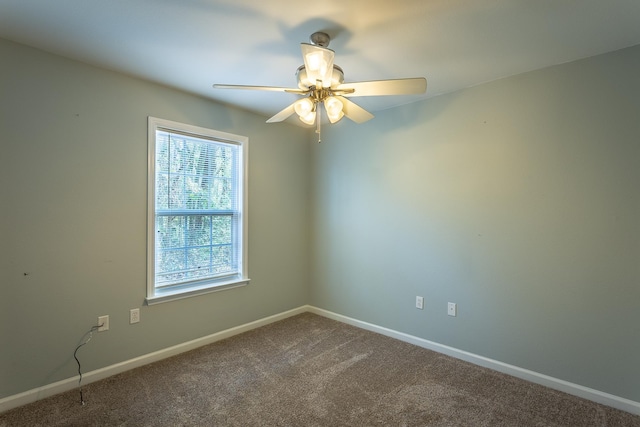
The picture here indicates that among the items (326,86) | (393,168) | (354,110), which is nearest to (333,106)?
(326,86)

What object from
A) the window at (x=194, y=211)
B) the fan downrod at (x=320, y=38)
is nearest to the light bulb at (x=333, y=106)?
the fan downrod at (x=320, y=38)

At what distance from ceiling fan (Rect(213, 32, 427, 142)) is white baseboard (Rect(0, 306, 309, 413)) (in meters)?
2.26

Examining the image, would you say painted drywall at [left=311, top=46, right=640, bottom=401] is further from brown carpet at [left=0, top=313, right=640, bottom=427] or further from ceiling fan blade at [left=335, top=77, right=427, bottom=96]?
ceiling fan blade at [left=335, top=77, right=427, bottom=96]

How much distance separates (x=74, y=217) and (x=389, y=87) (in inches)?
92.5

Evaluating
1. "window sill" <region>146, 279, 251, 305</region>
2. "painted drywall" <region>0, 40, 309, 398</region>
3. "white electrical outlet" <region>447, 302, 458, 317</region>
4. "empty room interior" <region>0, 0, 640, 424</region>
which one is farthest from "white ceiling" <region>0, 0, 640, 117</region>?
"white electrical outlet" <region>447, 302, 458, 317</region>

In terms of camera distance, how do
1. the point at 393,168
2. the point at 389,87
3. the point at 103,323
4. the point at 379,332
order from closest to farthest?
the point at 389,87, the point at 103,323, the point at 393,168, the point at 379,332

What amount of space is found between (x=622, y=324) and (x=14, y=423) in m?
3.86

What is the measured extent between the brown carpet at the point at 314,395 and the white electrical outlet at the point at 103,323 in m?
0.37

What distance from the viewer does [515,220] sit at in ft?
8.29

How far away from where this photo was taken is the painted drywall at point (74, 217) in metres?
2.08

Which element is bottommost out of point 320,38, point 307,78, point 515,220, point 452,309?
point 452,309

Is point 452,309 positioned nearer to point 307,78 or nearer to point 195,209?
→ point 307,78

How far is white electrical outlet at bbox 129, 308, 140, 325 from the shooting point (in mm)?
2595

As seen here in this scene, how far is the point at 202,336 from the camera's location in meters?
3.05
